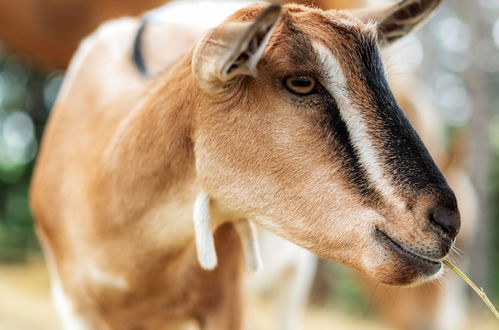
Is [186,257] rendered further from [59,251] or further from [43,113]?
[43,113]

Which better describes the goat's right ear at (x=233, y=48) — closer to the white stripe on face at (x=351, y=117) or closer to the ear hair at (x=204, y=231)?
the white stripe on face at (x=351, y=117)

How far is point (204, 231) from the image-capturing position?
2139 millimetres

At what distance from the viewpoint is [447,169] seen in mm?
4859

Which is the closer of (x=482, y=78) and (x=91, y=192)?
(x=91, y=192)

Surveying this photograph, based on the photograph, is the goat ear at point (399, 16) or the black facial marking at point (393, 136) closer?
the black facial marking at point (393, 136)

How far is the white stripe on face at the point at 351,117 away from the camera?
1.88 m

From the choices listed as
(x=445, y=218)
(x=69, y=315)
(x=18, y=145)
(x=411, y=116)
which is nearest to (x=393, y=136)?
(x=445, y=218)

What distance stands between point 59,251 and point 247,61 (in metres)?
1.55

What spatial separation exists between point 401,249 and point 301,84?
54 cm

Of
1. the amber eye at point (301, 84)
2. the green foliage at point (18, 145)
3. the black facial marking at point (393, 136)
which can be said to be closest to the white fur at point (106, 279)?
the amber eye at point (301, 84)

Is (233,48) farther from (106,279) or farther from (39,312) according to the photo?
(39,312)

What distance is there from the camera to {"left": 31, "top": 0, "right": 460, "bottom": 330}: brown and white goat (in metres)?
1.87

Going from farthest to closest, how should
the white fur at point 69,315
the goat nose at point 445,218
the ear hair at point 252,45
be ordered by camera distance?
the white fur at point 69,315 → the goat nose at point 445,218 → the ear hair at point 252,45

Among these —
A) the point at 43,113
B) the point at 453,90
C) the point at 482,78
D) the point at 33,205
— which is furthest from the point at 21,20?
the point at 453,90
